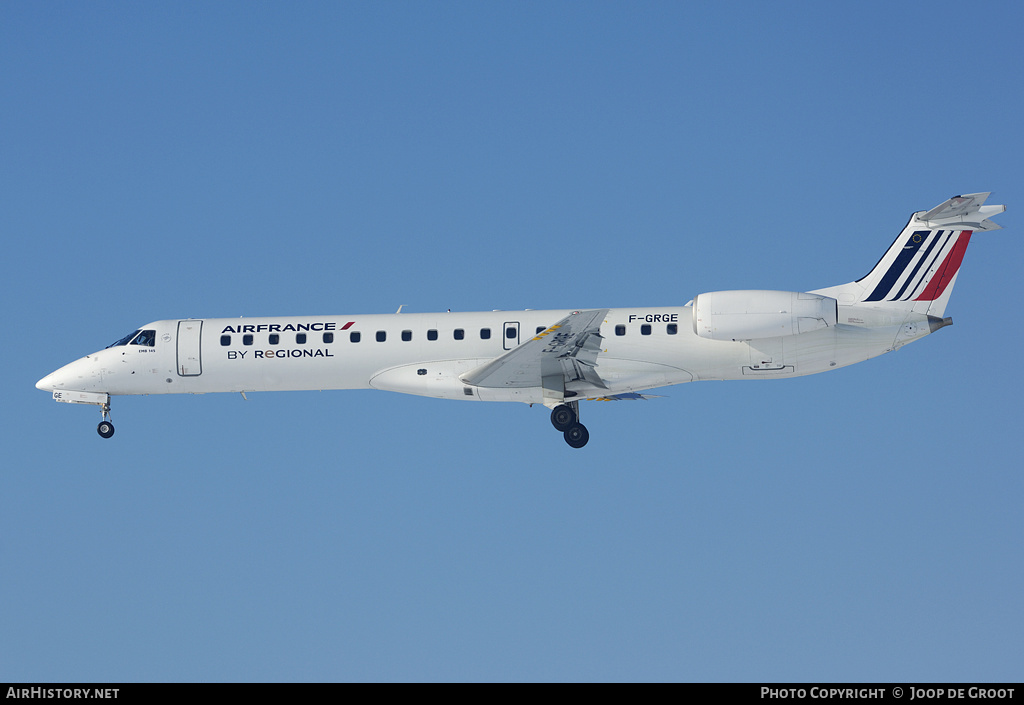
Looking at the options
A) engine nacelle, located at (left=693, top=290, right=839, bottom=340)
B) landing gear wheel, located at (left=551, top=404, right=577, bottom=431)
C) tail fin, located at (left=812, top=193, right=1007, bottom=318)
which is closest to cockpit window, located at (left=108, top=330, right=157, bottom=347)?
landing gear wheel, located at (left=551, top=404, right=577, bottom=431)

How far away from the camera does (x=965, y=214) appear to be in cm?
2378

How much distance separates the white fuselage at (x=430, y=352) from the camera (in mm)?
24000

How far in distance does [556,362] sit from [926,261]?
8808 mm

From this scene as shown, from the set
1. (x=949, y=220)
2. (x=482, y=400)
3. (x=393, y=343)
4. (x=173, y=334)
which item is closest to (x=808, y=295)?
(x=949, y=220)

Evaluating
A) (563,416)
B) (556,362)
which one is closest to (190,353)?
(556,362)

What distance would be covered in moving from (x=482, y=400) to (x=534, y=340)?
8.70ft

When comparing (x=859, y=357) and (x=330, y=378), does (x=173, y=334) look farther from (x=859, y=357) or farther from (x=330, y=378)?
(x=859, y=357)

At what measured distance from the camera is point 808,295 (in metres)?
23.2

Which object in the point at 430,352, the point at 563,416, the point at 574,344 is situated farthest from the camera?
the point at 430,352

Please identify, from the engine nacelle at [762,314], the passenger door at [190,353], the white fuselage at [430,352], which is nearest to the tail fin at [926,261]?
the white fuselage at [430,352]

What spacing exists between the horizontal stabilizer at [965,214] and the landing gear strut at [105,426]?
20.1m

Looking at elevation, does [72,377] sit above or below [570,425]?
above

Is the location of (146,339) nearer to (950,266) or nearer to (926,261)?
(926,261)

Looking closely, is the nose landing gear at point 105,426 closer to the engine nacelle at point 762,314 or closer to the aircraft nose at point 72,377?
the aircraft nose at point 72,377
